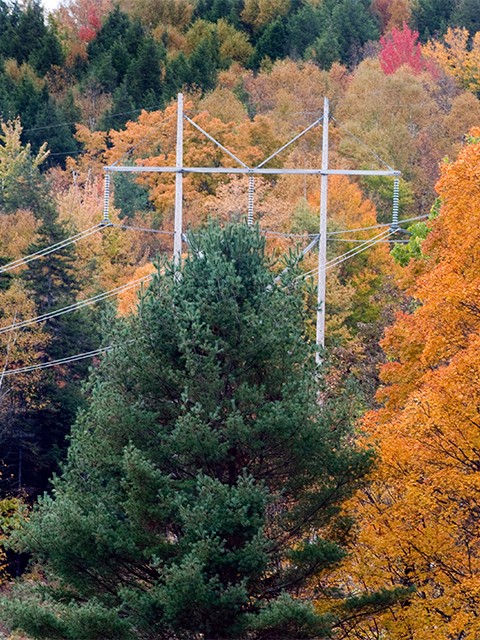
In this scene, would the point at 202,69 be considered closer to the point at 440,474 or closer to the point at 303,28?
the point at 303,28

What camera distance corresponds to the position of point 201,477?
65.6 ft

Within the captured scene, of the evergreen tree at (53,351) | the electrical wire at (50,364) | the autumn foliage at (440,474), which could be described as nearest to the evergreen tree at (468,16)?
the evergreen tree at (53,351)

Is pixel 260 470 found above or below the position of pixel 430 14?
above

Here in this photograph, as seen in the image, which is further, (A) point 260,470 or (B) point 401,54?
(B) point 401,54

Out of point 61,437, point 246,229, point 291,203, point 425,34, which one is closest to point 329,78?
point 425,34

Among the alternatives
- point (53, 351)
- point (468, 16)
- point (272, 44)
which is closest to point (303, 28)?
point (272, 44)

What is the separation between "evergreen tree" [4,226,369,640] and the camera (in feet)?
65.1

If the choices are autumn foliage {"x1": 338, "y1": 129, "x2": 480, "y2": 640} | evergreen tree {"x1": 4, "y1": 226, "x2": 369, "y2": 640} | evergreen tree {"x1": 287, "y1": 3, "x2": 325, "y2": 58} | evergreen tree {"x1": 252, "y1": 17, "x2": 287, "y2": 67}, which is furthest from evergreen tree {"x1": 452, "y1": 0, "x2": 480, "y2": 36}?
evergreen tree {"x1": 4, "y1": 226, "x2": 369, "y2": 640}

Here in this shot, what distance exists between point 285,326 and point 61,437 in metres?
28.7

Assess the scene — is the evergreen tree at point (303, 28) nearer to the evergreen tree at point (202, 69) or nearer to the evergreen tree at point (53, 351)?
the evergreen tree at point (202, 69)

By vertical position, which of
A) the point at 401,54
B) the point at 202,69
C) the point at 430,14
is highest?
the point at 401,54

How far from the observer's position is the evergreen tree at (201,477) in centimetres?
1984

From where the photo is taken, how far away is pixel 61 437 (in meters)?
48.9

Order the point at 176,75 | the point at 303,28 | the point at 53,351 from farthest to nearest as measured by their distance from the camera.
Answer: the point at 303,28 < the point at 176,75 < the point at 53,351
